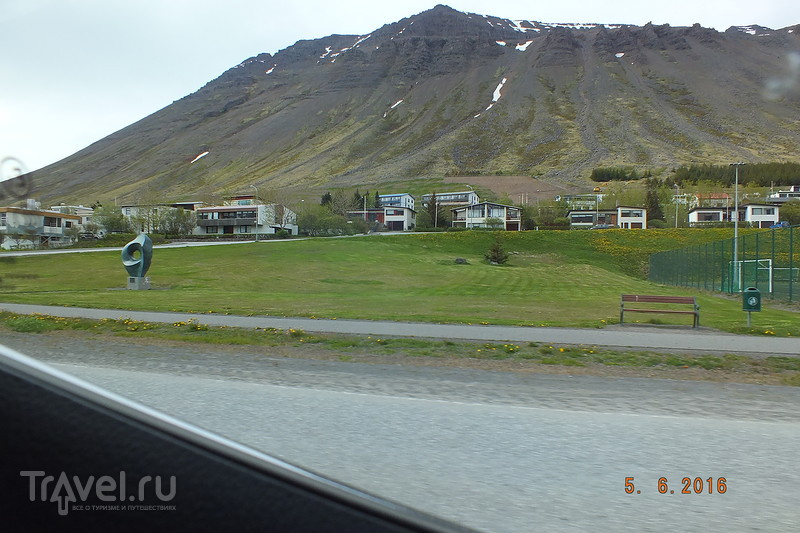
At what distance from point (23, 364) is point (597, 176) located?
557 feet

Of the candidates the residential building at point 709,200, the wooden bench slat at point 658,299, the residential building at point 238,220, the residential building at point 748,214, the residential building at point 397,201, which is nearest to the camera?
the wooden bench slat at point 658,299

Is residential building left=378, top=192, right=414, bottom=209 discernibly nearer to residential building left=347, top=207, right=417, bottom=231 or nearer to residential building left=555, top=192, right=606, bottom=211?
residential building left=347, top=207, right=417, bottom=231

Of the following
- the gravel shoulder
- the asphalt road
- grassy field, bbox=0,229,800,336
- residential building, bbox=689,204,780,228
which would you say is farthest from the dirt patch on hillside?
the asphalt road

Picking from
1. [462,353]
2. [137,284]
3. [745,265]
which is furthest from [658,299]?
[137,284]

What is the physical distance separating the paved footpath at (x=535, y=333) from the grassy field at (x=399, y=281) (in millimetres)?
1239

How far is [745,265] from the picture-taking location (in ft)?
106

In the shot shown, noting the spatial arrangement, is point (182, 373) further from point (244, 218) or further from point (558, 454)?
point (244, 218)

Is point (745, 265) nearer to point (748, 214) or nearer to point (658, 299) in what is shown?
point (658, 299)

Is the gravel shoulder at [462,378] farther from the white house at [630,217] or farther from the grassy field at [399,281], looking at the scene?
the white house at [630,217]

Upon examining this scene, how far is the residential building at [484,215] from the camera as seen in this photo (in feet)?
350

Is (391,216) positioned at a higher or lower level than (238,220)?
higher

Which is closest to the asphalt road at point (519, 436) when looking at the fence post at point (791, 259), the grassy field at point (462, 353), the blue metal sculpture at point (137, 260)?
the grassy field at point (462, 353)

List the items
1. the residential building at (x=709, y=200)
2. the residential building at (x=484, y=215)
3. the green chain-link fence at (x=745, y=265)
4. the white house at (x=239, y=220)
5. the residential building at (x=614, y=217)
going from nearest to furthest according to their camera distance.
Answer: the green chain-link fence at (x=745, y=265) → the white house at (x=239, y=220) → the residential building at (x=709, y=200) → the residential building at (x=614, y=217) → the residential building at (x=484, y=215)
